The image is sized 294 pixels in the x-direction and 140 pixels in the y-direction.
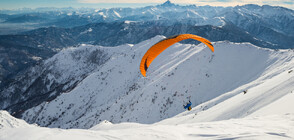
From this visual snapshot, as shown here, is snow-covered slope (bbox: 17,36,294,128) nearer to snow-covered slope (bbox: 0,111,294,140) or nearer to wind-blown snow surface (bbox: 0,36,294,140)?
wind-blown snow surface (bbox: 0,36,294,140)

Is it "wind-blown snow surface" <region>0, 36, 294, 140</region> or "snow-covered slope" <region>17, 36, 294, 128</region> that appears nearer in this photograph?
"wind-blown snow surface" <region>0, 36, 294, 140</region>

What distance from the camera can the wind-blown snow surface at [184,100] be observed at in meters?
7.91

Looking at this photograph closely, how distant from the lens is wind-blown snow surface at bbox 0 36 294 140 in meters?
7.91

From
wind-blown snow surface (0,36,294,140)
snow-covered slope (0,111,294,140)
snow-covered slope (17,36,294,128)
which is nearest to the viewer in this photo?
snow-covered slope (0,111,294,140)

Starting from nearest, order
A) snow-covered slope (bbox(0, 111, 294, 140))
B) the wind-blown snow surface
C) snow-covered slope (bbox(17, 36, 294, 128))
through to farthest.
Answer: snow-covered slope (bbox(0, 111, 294, 140)) → the wind-blown snow surface → snow-covered slope (bbox(17, 36, 294, 128))

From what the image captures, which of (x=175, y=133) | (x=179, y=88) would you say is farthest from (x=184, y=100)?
(x=175, y=133)

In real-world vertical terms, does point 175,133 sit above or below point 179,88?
above

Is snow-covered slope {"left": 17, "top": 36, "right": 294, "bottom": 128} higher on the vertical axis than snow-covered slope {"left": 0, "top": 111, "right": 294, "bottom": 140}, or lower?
lower

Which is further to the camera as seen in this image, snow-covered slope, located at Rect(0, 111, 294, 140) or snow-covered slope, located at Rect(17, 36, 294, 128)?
snow-covered slope, located at Rect(17, 36, 294, 128)

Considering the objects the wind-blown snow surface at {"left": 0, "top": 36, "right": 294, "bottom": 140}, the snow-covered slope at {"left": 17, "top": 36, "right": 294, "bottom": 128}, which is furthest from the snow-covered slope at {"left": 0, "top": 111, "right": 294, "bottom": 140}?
the snow-covered slope at {"left": 17, "top": 36, "right": 294, "bottom": 128}

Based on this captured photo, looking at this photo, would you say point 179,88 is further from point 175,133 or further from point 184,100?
point 175,133

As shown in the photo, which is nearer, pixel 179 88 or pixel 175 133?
pixel 175 133

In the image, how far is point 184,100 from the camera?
30.6m

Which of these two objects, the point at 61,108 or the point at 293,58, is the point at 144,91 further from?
the point at 61,108
